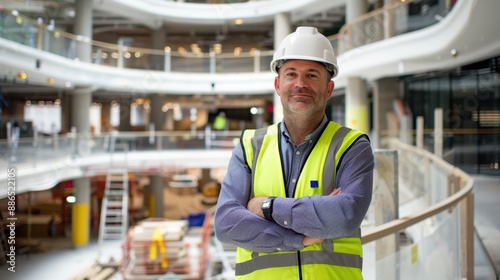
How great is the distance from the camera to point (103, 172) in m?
12.7

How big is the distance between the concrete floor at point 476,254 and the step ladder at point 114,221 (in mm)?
389

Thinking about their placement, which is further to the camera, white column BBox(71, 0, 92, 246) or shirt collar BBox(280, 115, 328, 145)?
white column BBox(71, 0, 92, 246)

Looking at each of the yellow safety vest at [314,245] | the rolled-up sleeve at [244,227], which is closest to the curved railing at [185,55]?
the yellow safety vest at [314,245]

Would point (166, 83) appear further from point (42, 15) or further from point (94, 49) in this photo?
point (42, 15)

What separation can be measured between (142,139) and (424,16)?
832cm

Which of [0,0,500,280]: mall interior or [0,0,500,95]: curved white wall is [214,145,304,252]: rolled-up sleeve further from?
[0,0,500,95]: curved white wall

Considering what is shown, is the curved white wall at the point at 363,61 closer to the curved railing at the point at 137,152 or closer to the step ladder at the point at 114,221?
the curved railing at the point at 137,152

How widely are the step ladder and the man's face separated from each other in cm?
1068

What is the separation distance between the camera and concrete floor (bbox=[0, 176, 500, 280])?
135 inches

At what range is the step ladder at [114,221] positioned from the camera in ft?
38.6

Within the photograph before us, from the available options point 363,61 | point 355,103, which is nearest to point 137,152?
point 355,103

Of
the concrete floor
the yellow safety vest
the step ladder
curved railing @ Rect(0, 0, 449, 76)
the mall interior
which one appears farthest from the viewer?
the step ladder

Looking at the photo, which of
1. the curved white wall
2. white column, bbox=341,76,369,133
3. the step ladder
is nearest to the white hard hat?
the curved white wall

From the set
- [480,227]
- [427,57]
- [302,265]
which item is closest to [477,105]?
[427,57]
